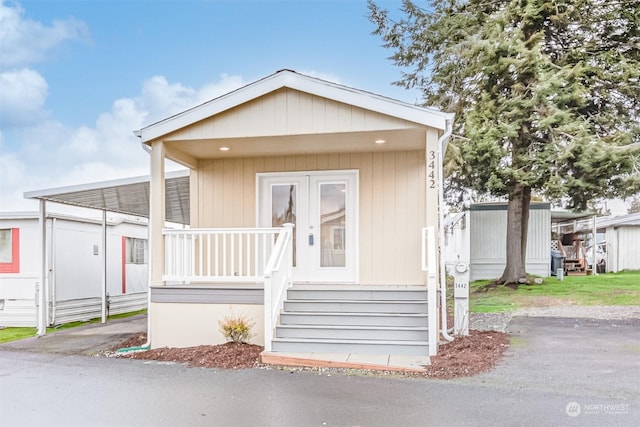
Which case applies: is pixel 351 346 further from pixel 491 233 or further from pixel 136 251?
pixel 491 233

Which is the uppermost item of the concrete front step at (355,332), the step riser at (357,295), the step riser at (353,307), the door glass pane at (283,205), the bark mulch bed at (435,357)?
the door glass pane at (283,205)

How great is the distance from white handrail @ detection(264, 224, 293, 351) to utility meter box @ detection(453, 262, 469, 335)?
2.63 meters

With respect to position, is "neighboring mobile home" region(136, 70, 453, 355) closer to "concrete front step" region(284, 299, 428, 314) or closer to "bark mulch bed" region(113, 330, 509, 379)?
"concrete front step" region(284, 299, 428, 314)

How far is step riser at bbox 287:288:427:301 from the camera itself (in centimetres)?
703

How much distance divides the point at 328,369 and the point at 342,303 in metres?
1.37

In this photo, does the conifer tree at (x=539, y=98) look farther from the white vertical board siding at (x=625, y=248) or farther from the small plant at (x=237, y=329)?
the small plant at (x=237, y=329)

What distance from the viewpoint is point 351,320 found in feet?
22.1

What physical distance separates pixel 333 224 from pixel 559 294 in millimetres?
6791

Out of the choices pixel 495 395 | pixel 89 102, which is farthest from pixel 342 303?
pixel 89 102

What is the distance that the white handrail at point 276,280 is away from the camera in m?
6.41

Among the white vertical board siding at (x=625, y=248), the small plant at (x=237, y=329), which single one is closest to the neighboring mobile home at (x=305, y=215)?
the small plant at (x=237, y=329)

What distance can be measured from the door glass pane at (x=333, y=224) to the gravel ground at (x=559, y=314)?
273 cm

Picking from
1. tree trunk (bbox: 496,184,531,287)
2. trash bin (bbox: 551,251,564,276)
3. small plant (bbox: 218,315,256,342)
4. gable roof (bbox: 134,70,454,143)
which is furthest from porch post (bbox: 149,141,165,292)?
trash bin (bbox: 551,251,564,276)

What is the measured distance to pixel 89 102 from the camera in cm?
1738
